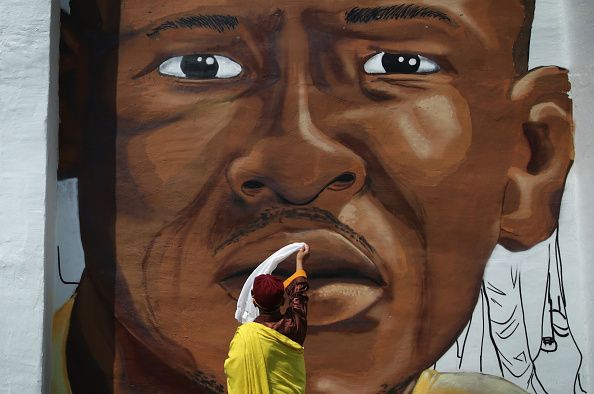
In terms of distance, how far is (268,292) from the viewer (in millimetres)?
4262

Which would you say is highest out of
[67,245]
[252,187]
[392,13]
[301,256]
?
[392,13]

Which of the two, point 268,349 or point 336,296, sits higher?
point 336,296

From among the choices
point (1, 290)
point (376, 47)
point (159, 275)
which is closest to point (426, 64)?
point (376, 47)

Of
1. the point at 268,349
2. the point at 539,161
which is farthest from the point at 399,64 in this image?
the point at 268,349

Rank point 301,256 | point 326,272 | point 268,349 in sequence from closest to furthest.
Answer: point 268,349, point 301,256, point 326,272

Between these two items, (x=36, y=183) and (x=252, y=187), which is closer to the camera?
(x=36, y=183)

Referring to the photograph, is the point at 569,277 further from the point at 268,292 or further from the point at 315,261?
the point at 268,292

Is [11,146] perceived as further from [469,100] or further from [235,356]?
[469,100]

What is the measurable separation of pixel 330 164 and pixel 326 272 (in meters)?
0.69

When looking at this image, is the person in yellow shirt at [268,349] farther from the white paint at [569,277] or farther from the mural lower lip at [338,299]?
the white paint at [569,277]

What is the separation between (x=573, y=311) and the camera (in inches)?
224

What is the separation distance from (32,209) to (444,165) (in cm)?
261

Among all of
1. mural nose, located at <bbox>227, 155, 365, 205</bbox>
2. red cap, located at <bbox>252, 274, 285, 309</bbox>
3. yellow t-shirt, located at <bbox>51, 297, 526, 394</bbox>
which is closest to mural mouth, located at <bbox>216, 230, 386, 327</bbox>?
mural nose, located at <bbox>227, 155, 365, 205</bbox>

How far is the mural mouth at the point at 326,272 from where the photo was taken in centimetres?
559
